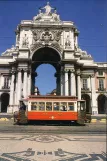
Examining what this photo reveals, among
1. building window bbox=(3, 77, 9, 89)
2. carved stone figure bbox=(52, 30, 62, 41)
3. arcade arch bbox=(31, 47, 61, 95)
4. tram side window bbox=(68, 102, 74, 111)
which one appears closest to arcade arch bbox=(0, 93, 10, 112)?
building window bbox=(3, 77, 9, 89)

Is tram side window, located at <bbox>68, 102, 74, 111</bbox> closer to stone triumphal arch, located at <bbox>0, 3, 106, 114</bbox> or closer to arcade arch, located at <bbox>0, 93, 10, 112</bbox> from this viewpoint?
stone triumphal arch, located at <bbox>0, 3, 106, 114</bbox>

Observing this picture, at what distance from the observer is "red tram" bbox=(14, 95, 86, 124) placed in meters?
23.9

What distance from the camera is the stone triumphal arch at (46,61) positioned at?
158 feet

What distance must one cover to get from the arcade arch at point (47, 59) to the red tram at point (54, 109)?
87.5ft

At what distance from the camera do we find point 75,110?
24141mm

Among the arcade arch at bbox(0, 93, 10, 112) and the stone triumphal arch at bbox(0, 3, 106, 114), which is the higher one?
the stone triumphal arch at bbox(0, 3, 106, 114)

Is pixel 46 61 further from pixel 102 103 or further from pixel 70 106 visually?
pixel 70 106

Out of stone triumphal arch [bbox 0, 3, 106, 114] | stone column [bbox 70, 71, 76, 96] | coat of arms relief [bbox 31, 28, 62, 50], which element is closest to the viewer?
stone column [bbox 70, 71, 76, 96]

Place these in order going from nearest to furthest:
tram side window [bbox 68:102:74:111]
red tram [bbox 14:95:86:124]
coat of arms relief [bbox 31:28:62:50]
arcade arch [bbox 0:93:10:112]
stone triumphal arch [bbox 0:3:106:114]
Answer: red tram [bbox 14:95:86:124] < tram side window [bbox 68:102:74:111] < stone triumphal arch [bbox 0:3:106:114] < coat of arms relief [bbox 31:28:62:50] < arcade arch [bbox 0:93:10:112]

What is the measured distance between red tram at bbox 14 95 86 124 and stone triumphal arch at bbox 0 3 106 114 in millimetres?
22051

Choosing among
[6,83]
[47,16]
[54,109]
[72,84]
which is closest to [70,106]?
[54,109]

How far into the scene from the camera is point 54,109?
79.9ft

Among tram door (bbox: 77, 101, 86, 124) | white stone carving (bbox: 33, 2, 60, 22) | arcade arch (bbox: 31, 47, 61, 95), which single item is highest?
white stone carving (bbox: 33, 2, 60, 22)

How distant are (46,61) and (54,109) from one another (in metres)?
30.8
